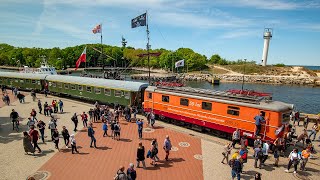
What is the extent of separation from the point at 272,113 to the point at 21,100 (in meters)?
29.8

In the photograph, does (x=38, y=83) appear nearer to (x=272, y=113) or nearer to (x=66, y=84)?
(x=66, y=84)

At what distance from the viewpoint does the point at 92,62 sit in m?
141

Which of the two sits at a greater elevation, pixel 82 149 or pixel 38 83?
pixel 38 83

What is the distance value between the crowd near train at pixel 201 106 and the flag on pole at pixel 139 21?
8.50 metres

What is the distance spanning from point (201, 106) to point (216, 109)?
1.39m

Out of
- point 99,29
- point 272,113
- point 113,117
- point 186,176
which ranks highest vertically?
point 99,29

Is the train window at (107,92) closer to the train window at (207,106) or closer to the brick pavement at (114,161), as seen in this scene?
the brick pavement at (114,161)

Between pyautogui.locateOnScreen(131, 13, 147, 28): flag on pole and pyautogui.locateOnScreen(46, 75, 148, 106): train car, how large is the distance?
818cm

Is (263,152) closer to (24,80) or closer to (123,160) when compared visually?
(123,160)

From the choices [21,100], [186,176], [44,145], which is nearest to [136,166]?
[186,176]

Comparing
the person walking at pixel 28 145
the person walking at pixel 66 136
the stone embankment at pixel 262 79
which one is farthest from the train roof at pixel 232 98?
the stone embankment at pixel 262 79

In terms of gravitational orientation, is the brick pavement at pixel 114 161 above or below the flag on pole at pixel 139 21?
below

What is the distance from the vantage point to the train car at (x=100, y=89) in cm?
2558

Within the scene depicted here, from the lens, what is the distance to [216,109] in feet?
59.7
